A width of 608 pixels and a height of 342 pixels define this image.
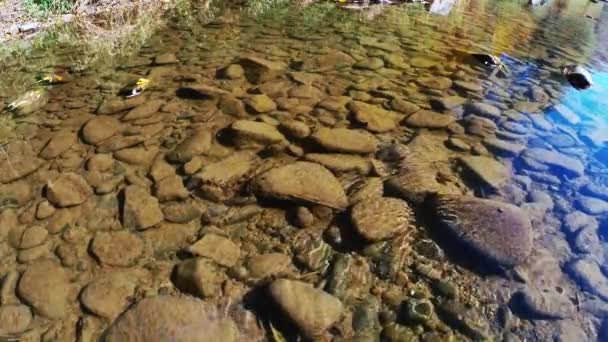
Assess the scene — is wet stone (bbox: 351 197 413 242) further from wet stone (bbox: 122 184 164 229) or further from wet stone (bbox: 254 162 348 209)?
wet stone (bbox: 122 184 164 229)

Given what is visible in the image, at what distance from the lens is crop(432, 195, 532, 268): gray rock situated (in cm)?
283

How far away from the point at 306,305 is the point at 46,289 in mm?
1589

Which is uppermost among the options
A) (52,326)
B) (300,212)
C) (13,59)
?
(300,212)

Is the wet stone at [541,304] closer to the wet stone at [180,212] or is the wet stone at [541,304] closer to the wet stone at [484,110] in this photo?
the wet stone at [180,212]

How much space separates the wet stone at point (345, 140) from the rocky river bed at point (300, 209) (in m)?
0.02

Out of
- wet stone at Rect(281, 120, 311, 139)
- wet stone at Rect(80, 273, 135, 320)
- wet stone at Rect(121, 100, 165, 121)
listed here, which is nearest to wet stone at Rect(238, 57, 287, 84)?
wet stone at Rect(121, 100, 165, 121)

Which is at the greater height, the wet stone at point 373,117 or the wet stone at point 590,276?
the wet stone at point 373,117

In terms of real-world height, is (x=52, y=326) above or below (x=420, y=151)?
below

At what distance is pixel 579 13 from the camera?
15.6 meters

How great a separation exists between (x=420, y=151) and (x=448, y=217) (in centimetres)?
108

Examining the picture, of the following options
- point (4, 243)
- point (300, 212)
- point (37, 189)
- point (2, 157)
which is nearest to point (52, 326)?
point (4, 243)

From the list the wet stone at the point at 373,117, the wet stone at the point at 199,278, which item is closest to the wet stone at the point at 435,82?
the wet stone at the point at 373,117

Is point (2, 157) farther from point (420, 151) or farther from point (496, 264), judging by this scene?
point (496, 264)

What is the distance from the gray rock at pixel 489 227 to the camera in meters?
2.83
